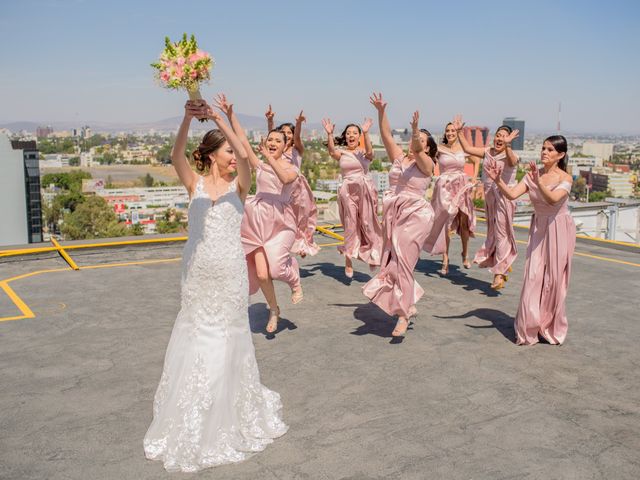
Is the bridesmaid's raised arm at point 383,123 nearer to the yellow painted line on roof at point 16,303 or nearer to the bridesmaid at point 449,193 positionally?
the bridesmaid at point 449,193

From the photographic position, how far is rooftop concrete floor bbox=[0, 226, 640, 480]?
406 centimetres

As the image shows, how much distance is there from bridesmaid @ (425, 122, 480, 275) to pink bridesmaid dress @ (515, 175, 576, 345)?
2.87 meters

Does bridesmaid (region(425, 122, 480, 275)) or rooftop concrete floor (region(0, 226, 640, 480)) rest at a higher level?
bridesmaid (region(425, 122, 480, 275))

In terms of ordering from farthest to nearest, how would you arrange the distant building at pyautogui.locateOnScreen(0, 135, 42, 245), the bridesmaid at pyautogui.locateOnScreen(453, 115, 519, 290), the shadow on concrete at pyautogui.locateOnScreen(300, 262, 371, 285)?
the distant building at pyautogui.locateOnScreen(0, 135, 42, 245) → the shadow on concrete at pyautogui.locateOnScreen(300, 262, 371, 285) → the bridesmaid at pyautogui.locateOnScreen(453, 115, 519, 290)

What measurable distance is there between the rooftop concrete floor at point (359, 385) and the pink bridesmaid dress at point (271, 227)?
0.62 m

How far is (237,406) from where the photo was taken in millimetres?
4312

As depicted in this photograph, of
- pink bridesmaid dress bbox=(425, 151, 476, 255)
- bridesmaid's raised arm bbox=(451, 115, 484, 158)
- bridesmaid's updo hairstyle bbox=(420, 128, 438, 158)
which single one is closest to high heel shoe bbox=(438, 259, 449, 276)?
pink bridesmaid dress bbox=(425, 151, 476, 255)

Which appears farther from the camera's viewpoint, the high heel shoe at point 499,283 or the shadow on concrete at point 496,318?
the high heel shoe at point 499,283

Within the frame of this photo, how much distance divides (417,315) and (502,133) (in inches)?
123

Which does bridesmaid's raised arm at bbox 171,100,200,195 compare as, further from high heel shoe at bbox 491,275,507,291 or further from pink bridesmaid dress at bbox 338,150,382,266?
high heel shoe at bbox 491,275,507,291

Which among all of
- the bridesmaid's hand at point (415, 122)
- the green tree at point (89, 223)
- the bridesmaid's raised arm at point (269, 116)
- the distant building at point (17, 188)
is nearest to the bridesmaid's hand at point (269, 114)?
the bridesmaid's raised arm at point (269, 116)

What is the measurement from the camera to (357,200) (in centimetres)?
947

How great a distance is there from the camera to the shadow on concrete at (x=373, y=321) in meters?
6.85

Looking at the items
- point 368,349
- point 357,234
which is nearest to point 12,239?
point 357,234
